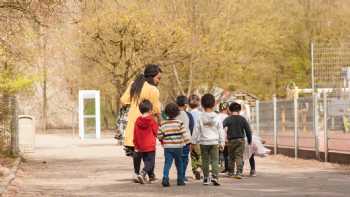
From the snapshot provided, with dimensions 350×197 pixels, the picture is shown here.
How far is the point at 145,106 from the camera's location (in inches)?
602

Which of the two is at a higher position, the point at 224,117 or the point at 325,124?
the point at 224,117

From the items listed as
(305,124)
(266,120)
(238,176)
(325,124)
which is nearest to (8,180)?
(238,176)

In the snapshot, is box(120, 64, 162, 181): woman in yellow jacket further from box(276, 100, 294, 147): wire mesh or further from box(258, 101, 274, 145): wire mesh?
box(258, 101, 274, 145): wire mesh

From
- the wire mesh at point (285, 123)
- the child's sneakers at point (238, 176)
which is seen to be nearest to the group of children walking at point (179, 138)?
the child's sneakers at point (238, 176)

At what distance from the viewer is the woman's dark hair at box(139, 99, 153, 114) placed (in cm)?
1530

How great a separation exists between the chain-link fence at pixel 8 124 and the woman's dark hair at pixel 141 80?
9048 mm

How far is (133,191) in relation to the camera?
14.1 meters

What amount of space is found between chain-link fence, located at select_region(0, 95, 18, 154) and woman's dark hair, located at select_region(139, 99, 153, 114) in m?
9.46

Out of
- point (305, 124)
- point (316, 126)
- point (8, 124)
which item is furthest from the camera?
point (8, 124)

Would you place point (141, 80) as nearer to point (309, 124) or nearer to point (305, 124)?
point (309, 124)

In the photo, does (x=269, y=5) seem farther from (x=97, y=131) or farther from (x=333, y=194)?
(x=333, y=194)

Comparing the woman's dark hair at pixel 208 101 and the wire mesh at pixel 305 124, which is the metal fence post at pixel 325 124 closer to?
the wire mesh at pixel 305 124

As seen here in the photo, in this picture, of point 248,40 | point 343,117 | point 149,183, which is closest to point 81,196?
point 149,183

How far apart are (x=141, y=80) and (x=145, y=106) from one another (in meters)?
0.65
